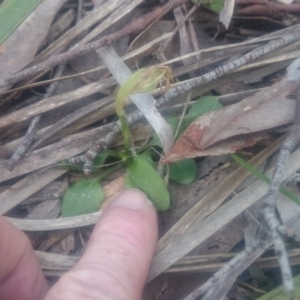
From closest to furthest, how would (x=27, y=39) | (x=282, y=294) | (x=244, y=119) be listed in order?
(x=282, y=294) → (x=244, y=119) → (x=27, y=39)

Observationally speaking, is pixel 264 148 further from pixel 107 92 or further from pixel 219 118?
pixel 107 92

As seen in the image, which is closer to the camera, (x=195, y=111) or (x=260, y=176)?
(x=260, y=176)

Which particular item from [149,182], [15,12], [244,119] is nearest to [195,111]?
[244,119]

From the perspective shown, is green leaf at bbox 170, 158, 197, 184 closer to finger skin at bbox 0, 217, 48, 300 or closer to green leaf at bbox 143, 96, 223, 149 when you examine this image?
green leaf at bbox 143, 96, 223, 149

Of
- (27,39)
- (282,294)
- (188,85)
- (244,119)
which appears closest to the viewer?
(282,294)

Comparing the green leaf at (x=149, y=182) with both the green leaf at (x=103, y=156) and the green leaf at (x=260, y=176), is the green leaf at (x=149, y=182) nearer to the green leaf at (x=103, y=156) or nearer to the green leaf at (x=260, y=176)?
the green leaf at (x=103, y=156)

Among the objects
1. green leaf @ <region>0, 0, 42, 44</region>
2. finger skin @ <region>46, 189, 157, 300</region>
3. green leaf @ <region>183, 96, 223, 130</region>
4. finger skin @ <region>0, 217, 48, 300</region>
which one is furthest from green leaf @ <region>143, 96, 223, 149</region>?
green leaf @ <region>0, 0, 42, 44</region>

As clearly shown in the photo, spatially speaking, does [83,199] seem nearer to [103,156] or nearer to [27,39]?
[103,156]
